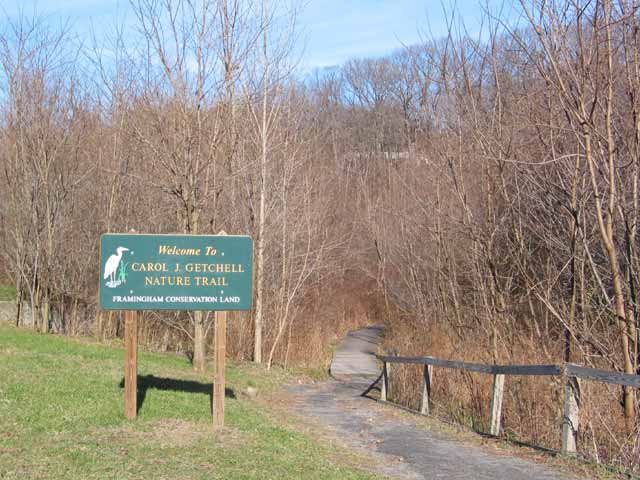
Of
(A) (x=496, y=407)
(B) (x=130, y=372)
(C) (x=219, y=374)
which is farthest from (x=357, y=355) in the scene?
(B) (x=130, y=372)

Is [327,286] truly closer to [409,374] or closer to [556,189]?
[409,374]

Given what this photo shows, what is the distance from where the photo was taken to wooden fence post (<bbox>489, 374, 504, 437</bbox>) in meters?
9.95

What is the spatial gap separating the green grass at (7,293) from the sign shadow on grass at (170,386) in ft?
53.3

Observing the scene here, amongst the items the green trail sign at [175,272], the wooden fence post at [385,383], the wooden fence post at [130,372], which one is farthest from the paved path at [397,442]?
the wooden fence post at [130,372]

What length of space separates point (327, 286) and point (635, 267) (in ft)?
72.8

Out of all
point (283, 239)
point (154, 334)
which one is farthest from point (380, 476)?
point (154, 334)

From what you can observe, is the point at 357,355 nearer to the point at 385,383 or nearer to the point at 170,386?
the point at 385,383

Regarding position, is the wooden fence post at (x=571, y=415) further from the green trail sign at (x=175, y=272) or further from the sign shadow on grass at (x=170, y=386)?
the sign shadow on grass at (x=170, y=386)

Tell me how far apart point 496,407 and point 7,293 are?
23098 millimetres

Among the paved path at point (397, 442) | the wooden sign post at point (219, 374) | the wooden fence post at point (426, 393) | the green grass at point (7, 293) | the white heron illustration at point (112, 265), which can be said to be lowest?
the paved path at point (397, 442)

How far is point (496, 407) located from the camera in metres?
10.0

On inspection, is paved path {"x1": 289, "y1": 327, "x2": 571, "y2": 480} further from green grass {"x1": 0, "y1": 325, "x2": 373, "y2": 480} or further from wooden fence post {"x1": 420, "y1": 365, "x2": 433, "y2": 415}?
green grass {"x1": 0, "y1": 325, "x2": 373, "y2": 480}

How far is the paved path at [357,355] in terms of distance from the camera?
1978 cm

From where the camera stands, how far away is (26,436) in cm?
779
